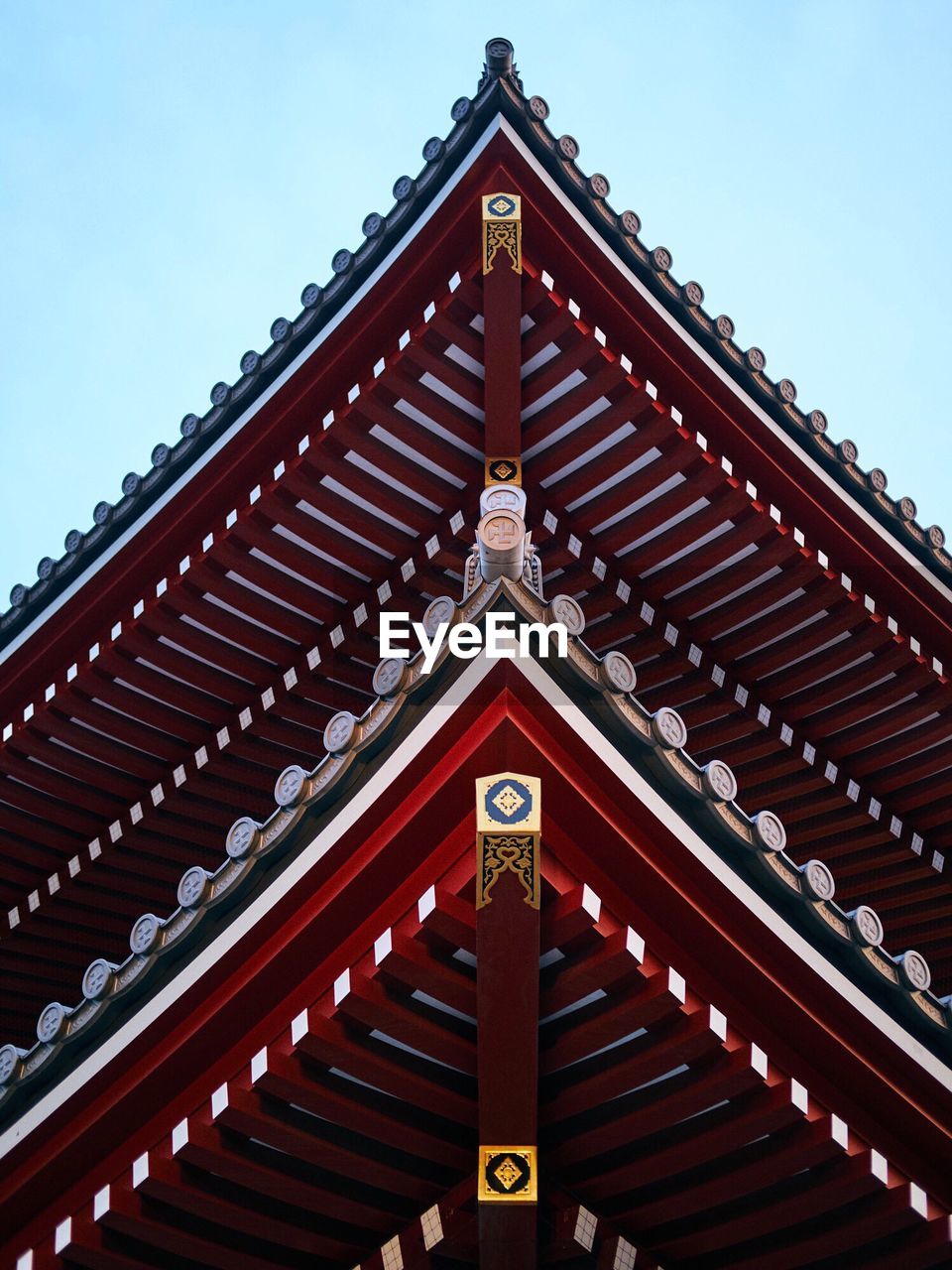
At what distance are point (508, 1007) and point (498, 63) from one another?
7.46 m

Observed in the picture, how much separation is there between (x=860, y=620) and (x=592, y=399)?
2.76 metres

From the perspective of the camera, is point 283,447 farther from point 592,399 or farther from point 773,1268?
point 773,1268

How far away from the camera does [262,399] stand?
1066cm

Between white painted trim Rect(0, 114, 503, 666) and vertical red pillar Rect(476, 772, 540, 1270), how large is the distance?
18.2ft

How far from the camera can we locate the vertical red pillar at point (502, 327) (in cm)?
969

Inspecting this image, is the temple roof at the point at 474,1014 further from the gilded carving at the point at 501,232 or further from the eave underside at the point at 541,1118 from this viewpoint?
the gilded carving at the point at 501,232

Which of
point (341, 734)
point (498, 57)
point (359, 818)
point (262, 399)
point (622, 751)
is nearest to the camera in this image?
point (359, 818)

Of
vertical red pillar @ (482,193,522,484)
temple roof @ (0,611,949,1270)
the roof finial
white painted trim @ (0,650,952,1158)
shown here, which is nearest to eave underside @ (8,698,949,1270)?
temple roof @ (0,611,949,1270)

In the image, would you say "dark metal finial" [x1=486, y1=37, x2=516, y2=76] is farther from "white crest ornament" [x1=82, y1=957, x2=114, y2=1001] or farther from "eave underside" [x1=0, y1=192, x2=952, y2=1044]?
"white crest ornament" [x1=82, y1=957, x2=114, y2=1001]

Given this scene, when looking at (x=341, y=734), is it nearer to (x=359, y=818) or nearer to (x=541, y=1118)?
(x=359, y=818)

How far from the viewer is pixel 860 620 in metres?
10.7

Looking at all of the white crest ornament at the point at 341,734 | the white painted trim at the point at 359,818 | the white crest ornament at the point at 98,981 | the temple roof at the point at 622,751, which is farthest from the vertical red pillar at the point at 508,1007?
the white crest ornament at the point at 98,981

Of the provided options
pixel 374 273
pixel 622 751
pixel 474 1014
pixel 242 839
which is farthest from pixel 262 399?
pixel 474 1014

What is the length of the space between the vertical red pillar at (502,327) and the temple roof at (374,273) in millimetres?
774
